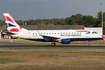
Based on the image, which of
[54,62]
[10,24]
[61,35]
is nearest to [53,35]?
[61,35]

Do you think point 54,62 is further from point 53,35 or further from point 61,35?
point 53,35

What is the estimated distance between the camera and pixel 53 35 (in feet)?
145

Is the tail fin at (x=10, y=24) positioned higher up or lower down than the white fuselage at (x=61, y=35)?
higher up

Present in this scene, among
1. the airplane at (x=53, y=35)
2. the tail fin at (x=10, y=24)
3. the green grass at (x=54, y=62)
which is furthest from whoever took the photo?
the tail fin at (x=10, y=24)

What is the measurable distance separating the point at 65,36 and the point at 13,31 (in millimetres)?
11718

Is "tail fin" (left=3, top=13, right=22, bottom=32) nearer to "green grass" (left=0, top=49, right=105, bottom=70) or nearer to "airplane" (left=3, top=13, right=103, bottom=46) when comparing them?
"airplane" (left=3, top=13, right=103, bottom=46)

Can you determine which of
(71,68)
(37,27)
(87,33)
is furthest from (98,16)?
(71,68)

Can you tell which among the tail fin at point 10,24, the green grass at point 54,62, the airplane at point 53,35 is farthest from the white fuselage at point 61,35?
the green grass at point 54,62

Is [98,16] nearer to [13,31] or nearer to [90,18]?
[90,18]

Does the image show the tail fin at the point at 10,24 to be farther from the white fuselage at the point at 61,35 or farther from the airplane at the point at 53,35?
the white fuselage at the point at 61,35

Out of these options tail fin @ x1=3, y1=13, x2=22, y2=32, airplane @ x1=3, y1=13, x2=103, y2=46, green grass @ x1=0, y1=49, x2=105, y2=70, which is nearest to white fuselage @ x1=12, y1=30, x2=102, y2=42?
airplane @ x1=3, y1=13, x2=103, y2=46

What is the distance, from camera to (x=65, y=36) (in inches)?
1703

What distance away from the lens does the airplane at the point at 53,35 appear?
43094 mm

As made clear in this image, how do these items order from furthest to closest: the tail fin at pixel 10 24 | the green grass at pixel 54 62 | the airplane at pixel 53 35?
1. the tail fin at pixel 10 24
2. the airplane at pixel 53 35
3. the green grass at pixel 54 62
